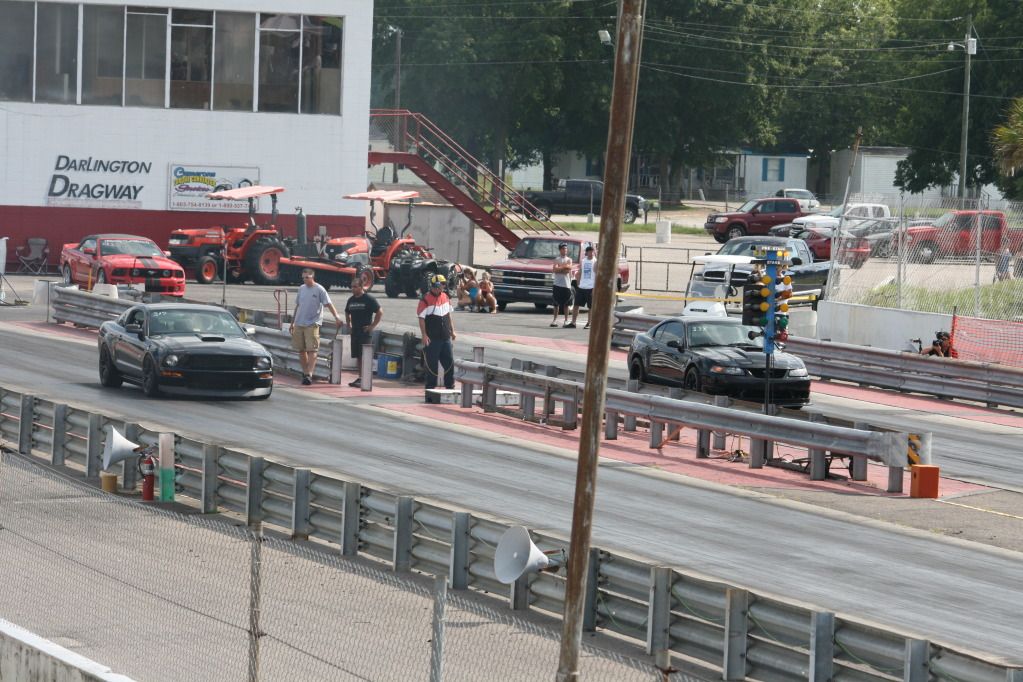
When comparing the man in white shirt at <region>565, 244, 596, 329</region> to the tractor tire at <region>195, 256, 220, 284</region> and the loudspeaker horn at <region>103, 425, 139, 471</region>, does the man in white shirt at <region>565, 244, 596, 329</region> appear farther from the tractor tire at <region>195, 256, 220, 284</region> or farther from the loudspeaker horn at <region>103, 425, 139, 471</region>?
the loudspeaker horn at <region>103, 425, 139, 471</region>

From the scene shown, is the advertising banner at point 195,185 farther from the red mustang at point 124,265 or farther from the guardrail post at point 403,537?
the guardrail post at point 403,537

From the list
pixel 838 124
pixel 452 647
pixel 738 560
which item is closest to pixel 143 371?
pixel 738 560

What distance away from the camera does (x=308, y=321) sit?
83.1ft

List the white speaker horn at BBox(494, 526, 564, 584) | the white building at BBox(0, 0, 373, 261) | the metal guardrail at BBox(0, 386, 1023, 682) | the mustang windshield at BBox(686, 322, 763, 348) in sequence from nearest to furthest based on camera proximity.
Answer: the metal guardrail at BBox(0, 386, 1023, 682), the white speaker horn at BBox(494, 526, 564, 584), the mustang windshield at BBox(686, 322, 763, 348), the white building at BBox(0, 0, 373, 261)

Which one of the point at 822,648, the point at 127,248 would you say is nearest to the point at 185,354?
the point at 822,648

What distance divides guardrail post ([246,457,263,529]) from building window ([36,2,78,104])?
35641 mm

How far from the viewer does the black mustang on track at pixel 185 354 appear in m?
23.1

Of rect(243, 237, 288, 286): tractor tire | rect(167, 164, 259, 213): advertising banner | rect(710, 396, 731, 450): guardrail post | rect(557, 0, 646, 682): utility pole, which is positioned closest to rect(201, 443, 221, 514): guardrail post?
rect(557, 0, 646, 682): utility pole

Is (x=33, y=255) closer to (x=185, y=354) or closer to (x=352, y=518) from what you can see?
(x=185, y=354)

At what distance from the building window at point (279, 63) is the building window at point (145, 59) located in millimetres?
3070

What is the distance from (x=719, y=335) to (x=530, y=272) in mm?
14750

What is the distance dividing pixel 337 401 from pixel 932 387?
10690 mm

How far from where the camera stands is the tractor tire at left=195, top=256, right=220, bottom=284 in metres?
43.8

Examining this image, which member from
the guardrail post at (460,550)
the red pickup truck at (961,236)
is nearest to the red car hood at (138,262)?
the red pickup truck at (961,236)
